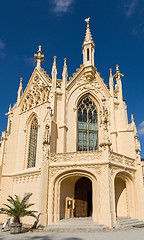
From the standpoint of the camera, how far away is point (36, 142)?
21219 millimetres

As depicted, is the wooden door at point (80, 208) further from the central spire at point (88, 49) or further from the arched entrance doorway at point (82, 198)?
the central spire at point (88, 49)

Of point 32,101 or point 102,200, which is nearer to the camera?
point 102,200

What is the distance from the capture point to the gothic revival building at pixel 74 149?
621 inches

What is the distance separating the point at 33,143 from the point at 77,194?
7.01 meters

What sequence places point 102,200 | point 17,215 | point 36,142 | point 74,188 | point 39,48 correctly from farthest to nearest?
point 39,48 → point 36,142 → point 74,188 → point 102,200 → point 17,215

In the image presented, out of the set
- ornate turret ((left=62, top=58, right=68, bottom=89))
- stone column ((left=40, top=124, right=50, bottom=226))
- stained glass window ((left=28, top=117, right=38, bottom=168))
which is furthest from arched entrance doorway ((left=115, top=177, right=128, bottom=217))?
ornate turret ((left=62, top=58, right=68, bottom=89))

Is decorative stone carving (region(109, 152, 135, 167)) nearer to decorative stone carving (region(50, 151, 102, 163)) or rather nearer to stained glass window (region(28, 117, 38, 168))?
decorative stone carving (region(50, 151, 102, 163))

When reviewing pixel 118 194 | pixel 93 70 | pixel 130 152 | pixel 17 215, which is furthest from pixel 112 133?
pixel 17 215

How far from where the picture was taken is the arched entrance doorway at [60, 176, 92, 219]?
1700cm

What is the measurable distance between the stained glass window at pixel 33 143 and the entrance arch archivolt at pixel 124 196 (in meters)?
8.50

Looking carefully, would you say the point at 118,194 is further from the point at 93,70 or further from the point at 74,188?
the point at 93,70

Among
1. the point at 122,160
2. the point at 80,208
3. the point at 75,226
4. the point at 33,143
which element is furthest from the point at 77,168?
the point at 33,143

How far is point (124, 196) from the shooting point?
1811cm

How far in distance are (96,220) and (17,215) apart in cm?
564
